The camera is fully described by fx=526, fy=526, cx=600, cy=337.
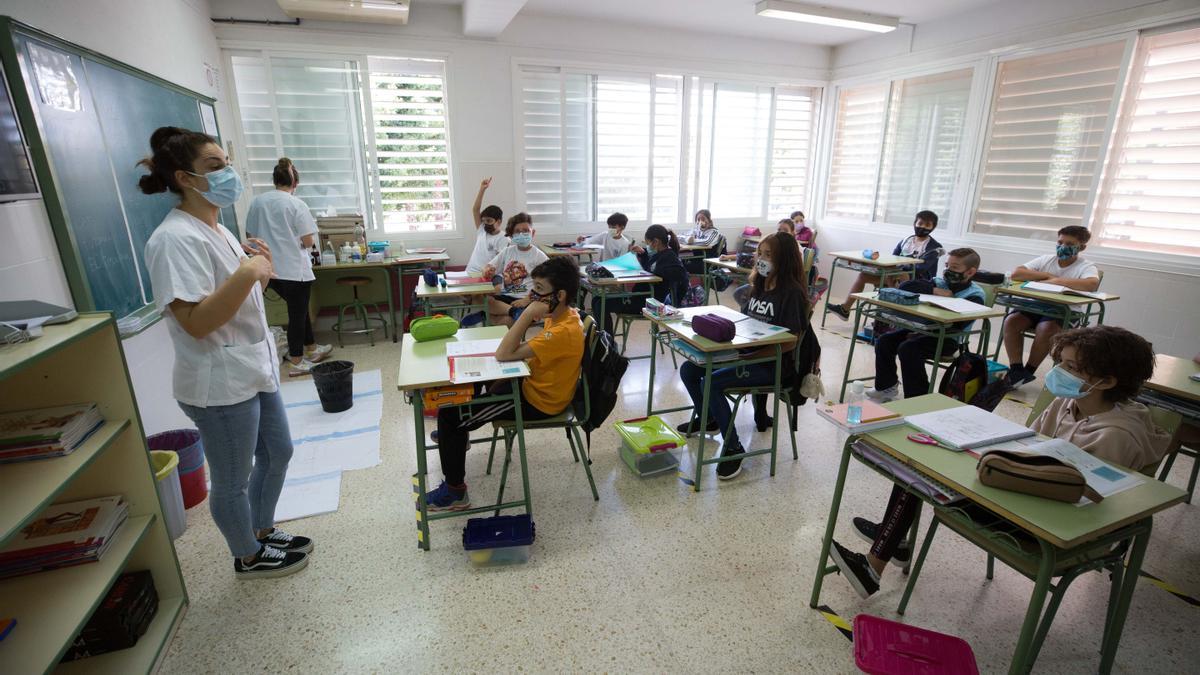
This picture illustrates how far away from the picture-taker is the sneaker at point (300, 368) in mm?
4465

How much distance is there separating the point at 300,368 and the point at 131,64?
2.38 meters

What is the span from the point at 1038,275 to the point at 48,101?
6284mm

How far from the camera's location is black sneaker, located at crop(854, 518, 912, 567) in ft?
7.02

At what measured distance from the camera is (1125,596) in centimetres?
154

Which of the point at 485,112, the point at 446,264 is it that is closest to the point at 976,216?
the point at 485,112

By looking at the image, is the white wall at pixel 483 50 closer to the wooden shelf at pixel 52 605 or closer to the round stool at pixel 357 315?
the round stool at pixel 357 315

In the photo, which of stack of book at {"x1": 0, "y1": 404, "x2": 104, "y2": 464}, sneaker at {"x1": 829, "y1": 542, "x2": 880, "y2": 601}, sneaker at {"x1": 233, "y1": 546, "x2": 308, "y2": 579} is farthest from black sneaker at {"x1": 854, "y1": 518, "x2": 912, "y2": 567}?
stack of book at {"x1": 0, "y1": 404, "x2": 104, "y2": 464}

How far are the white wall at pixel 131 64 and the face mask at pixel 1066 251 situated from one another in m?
6.31

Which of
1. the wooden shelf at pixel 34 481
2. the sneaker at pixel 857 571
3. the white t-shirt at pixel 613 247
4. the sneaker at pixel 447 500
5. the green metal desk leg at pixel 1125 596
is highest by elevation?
the white t-shirt at pixel 613 247

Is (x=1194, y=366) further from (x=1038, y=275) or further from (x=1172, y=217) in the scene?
(x=1172, y=217)

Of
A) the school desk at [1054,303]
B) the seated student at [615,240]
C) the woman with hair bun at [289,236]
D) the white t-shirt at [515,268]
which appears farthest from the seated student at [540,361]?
the seated student at [615,240]

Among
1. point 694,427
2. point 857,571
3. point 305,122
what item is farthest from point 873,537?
point 305,122

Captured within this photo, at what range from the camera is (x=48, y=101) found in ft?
6.96

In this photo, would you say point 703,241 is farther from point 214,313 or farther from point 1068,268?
point 214,313
